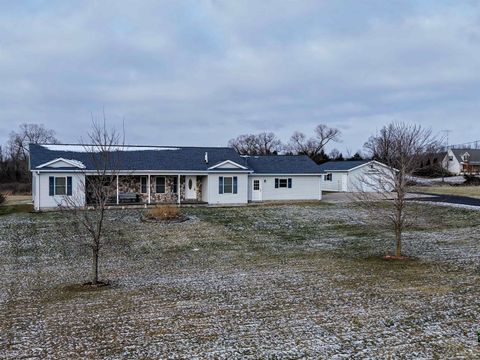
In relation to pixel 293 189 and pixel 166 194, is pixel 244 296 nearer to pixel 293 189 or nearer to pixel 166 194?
pixel 166 194

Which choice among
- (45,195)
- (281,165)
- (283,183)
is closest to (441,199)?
(283,183)

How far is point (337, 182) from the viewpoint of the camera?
4534cm

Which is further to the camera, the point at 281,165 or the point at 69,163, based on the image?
the point at 281,165

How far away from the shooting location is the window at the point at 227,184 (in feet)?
105

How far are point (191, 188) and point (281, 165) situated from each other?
7434mm

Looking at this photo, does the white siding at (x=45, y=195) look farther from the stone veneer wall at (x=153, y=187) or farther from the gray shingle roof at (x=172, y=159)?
the stone veneer wall at (x=153, y=187)

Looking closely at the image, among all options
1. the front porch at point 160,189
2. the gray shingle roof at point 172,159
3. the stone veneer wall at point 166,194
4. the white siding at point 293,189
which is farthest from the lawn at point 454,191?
the stone veneer wall at point 166,194

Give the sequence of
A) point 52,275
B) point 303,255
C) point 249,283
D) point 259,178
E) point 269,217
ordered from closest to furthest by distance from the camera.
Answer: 1. point 249,283
2. point 52,275
3. point 303,255
4. point 269,217
5. point 259,178

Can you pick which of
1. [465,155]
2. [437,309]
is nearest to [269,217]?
[437,309]

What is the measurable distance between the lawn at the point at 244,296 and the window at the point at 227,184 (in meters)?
10.9

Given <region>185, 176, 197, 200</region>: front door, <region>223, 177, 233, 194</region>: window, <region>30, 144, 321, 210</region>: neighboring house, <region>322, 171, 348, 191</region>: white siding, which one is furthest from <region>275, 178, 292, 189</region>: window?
<region>322, 171, 348, 191</region>: white siding

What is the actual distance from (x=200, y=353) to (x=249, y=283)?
4909 mm

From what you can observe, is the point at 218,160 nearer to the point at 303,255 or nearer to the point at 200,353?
the point at 303,255

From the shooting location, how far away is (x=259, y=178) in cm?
3403
